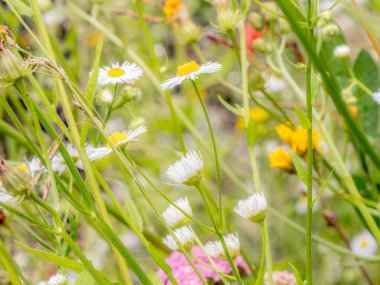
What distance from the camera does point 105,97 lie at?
473 mm

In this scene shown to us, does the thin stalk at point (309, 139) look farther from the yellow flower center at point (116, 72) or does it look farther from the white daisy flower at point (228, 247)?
the yellow flower center at point (116, 72)

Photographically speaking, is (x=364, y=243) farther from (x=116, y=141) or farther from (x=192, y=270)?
(x=116, y=141)

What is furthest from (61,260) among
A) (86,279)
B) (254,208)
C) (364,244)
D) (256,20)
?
(364,244)

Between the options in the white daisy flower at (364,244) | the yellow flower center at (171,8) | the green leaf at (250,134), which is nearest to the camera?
the green leaf at (250,134)

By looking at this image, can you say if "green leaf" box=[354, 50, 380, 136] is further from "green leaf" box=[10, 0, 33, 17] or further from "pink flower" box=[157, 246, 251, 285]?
"green leaf" box=[10, 0, 33, 17]

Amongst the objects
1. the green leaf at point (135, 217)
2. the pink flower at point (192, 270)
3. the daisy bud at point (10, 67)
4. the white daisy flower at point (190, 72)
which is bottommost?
the pink flower at point (192, 270)

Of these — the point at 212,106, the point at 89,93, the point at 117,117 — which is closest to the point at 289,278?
the point at 89,93

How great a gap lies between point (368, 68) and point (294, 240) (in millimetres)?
326

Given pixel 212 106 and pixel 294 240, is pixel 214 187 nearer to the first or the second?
pixel 294 240

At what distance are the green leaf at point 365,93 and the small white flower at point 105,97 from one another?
289mm

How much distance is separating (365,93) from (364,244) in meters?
0.28

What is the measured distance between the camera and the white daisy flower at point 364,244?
84 centimetres

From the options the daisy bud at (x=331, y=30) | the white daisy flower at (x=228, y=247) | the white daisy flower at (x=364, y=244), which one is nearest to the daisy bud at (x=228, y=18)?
the daisy bud at (x=331, y=30)

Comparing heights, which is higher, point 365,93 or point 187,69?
point 187,69
